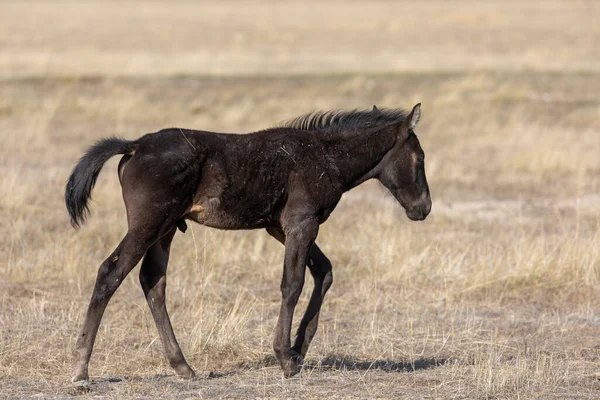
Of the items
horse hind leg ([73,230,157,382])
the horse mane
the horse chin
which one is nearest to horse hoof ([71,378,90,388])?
horse hind leg ([73,230,157,382])

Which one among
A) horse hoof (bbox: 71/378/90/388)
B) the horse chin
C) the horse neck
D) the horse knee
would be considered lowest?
horse hoof (bbox: 71/378/90/388)

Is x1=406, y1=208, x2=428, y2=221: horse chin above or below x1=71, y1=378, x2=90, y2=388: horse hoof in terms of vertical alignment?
above

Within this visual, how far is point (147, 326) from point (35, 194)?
21.0 ft

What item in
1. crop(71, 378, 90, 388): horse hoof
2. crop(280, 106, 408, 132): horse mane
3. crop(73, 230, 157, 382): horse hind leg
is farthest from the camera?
crop(280, 106, 408, 132): horse mane

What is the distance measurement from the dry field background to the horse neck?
1.40 meters

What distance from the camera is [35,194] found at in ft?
47.9

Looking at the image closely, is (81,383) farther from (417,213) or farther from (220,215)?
(417,213)

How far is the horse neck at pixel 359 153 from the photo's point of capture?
7.66 m

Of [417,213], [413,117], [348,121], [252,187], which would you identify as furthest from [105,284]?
[413,117]

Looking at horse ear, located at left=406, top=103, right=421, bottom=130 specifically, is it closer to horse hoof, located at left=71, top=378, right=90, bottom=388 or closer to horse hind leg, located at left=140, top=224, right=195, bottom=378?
horse hind leg, located at left=140, top=224, right=195, bottom=378

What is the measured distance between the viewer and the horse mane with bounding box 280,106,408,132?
7.89 m

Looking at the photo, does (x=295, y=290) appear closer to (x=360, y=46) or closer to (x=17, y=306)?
(x=17, y=306)

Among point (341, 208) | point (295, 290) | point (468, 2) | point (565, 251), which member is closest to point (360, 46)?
point (341, 208)

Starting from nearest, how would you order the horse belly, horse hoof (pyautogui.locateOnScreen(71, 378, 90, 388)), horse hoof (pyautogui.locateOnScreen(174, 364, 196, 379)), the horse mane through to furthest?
1. horse hoof (pyautogui.locateOnScreen(71, 378, 90, 388))
2. the horse belly
3. horse hoof (pyautogui.locateOnScreen(174, 364, 196, 379))
4. the horse mane
